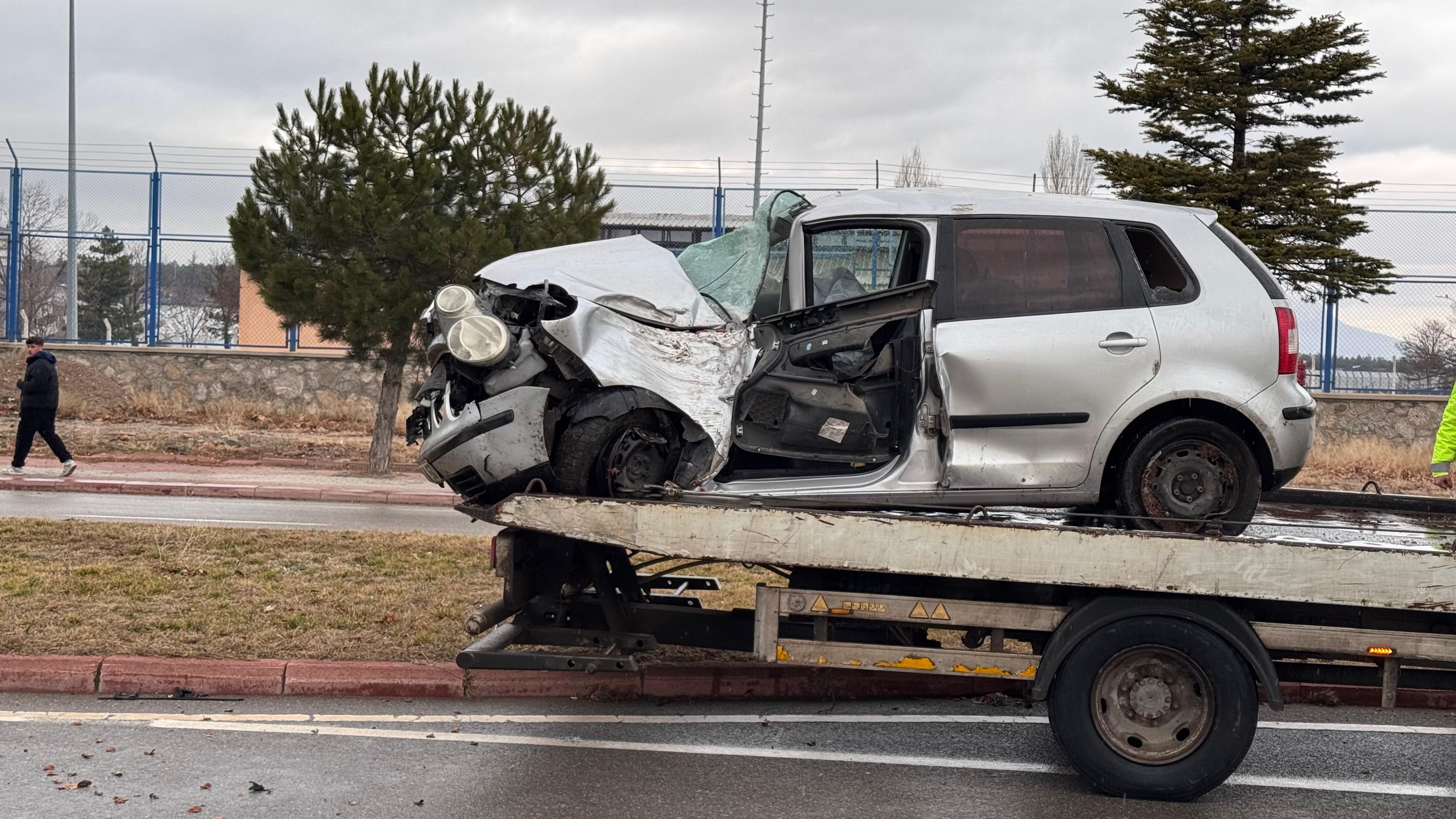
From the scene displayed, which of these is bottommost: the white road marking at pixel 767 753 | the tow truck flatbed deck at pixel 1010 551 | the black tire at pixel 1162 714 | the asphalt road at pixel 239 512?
the asphalt road at pixel 239 512

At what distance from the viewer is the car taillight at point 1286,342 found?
5.44 meters

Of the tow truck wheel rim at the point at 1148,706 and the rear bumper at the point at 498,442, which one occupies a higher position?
the rear bumper at the point at 498,442

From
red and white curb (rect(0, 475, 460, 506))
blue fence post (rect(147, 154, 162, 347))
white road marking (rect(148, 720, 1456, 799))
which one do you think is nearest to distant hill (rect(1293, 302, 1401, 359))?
red and white curb (rect(0, 475, 460, 506))

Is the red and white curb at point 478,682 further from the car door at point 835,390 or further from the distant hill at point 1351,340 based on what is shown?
the distant hill at point 1351,340

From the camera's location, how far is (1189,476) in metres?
5.38

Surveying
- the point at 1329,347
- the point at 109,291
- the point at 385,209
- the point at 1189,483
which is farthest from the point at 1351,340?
the point at 109,291

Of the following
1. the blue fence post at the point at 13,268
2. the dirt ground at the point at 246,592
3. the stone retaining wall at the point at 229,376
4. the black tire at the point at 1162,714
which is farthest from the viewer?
the blue fence post at the point at 13,268

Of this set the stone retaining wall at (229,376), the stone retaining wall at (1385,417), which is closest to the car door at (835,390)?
the stone retaining wall at (229,376)

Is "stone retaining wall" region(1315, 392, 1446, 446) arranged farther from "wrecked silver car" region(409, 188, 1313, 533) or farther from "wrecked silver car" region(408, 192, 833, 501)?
"wrecked silver car" region(408, 192, 833, 501)

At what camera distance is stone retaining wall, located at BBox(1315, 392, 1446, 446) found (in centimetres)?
2034

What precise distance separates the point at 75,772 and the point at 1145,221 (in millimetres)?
5022

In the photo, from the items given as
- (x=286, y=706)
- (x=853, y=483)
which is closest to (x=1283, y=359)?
(x=853, y=483)

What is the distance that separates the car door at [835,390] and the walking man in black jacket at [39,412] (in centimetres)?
1166

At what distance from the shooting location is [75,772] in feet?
15.5
